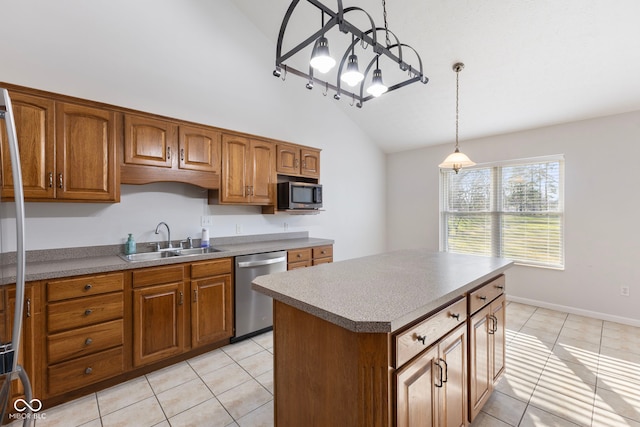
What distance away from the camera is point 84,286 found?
2014mm

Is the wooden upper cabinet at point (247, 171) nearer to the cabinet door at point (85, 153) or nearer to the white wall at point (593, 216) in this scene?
the cabinet door at point (85, 153)

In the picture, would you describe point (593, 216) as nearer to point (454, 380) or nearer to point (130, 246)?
point (454, 380)

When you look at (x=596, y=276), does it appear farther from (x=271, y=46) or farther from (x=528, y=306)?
(x=271, y=46)

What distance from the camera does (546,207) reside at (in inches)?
149

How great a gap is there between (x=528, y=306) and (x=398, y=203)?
2.46m

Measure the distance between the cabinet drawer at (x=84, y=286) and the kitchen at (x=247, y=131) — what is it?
62cm

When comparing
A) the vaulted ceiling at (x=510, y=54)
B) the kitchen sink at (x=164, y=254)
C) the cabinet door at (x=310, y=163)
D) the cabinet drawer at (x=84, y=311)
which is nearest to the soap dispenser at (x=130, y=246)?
the kitchen sink at (x=164, y=254)

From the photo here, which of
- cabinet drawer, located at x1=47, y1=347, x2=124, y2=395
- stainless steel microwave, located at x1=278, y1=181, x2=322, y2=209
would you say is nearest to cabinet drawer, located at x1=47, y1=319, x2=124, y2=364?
cabinet drawer, located at x1=47, y1=347, x2=124, y2=395

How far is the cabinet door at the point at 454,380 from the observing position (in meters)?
1.39

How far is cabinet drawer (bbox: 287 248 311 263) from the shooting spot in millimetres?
3244

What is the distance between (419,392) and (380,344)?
0.38m

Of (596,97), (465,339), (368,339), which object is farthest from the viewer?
(596,97)

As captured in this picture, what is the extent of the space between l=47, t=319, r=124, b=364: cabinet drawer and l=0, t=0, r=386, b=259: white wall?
2.48ft

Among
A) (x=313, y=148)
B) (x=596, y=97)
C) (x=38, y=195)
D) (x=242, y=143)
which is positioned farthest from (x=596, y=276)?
(x=38, y=195)
